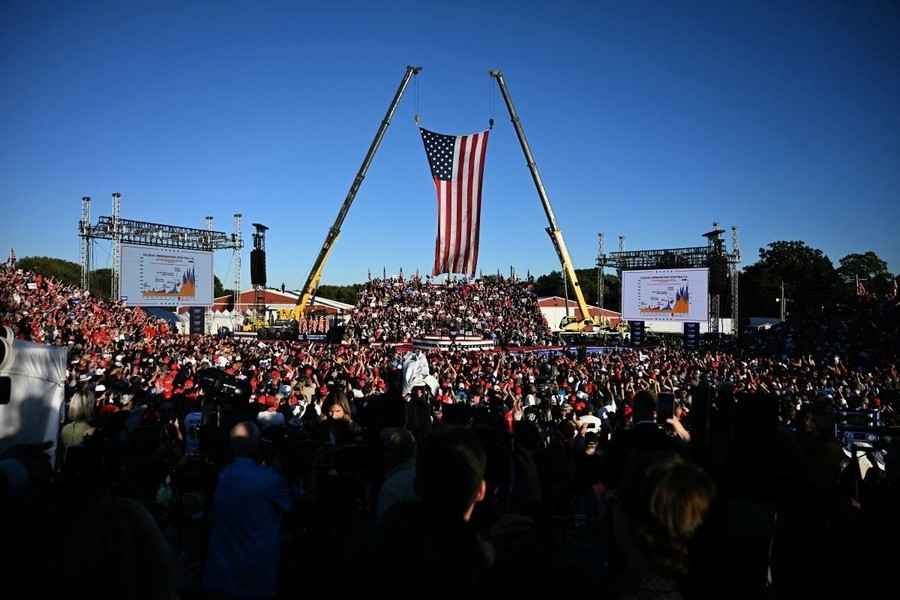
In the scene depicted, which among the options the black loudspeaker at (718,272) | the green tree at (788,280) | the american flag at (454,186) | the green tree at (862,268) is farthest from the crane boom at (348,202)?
the green tree at (862,268)

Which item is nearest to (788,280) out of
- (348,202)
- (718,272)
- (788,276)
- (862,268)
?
(788,276)

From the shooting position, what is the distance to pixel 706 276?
115 ft

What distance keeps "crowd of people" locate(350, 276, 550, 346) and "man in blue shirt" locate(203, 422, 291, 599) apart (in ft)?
101

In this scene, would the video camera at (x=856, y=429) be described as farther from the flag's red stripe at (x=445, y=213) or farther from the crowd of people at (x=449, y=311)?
the crowd of people at (x=449, y=311)

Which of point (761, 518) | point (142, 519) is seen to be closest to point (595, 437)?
point (761, 518)

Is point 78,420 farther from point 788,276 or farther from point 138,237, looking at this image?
point 788,276

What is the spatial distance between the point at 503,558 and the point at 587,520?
3.80 meters

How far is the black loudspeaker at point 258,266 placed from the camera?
119 ft

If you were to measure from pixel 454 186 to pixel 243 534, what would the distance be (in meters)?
21.1

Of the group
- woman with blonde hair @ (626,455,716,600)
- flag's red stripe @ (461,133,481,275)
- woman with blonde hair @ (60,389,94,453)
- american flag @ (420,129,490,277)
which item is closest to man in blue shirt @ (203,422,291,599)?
woman with blonde hair @ (626,455,716,600)

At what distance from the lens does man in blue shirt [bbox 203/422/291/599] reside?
3.01 meters

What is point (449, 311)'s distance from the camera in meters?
39.6

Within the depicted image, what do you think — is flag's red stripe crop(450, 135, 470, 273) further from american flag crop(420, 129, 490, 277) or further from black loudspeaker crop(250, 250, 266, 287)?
black loudspeaker crop(250, 250, 266, 287)

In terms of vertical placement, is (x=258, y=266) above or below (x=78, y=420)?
above
